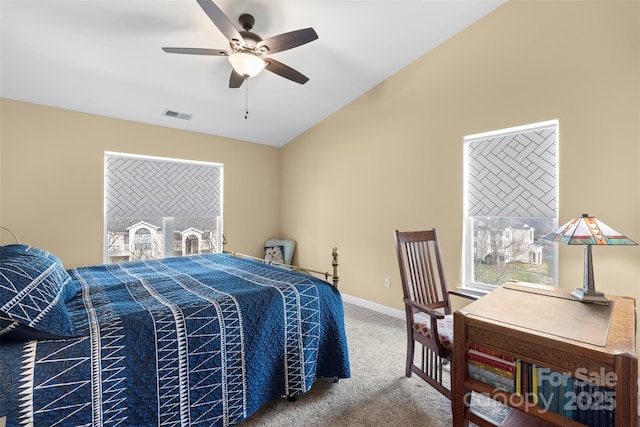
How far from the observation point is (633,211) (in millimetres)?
2127

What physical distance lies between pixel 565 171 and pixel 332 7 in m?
2.46

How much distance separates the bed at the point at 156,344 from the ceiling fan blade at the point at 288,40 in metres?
1.78

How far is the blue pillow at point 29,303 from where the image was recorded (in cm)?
117

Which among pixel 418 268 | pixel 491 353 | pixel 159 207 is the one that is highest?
pixel 159 207

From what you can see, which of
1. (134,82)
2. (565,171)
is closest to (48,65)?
(134,82)

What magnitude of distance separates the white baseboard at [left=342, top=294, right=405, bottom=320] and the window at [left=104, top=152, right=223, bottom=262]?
7.64ft

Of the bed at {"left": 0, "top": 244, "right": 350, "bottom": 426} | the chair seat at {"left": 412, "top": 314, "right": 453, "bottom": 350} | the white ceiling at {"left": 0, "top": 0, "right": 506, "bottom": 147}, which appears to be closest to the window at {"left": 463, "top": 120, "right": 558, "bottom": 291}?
the chair seat at {"left": 412, "top": 314, "right": 453, "bottom": 350}

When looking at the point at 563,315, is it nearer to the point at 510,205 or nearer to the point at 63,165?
the point at 510,205

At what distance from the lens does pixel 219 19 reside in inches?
71.9

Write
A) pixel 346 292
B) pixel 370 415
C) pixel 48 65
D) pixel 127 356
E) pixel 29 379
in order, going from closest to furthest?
pixel 29 379
pixel 127 356
pixel 370 415
pixel 48 65
pixel 346 292

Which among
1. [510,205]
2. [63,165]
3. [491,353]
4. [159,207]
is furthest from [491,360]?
[63,165]

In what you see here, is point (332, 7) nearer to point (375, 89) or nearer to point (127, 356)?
point (375, 89)

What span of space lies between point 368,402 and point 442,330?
715 millimetres


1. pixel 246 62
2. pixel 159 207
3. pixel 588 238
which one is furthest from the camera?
pixel 159 207
